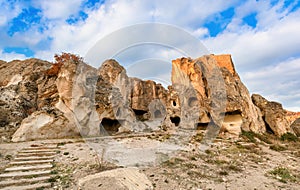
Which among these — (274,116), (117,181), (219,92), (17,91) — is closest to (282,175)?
(117,181)

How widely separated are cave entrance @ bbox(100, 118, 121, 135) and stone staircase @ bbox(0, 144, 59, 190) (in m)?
9.27

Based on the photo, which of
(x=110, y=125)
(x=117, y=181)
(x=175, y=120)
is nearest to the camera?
(x=117, y=181)

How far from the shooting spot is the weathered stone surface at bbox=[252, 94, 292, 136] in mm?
22325

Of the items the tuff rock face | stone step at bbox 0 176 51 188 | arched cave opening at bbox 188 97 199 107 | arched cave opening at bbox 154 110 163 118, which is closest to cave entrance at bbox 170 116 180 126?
the tuff rock face

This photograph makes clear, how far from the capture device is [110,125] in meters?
20.6

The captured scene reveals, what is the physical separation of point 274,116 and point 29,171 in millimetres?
24570

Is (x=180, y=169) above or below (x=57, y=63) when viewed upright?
below

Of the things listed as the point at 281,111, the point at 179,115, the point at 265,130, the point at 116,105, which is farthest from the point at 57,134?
the point at 281,111

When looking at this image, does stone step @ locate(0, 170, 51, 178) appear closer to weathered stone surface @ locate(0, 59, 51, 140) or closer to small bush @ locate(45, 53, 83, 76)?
weathered stone surface @ locate(0, 59, 51, 140)

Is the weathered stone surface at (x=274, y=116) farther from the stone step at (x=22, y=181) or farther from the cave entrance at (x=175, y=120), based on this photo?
the stone step at (x=22, y=181)

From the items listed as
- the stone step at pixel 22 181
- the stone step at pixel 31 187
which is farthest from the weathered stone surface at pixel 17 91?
the stone step at pixel 31 187

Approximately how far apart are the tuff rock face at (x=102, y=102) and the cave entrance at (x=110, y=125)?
0.10 meters

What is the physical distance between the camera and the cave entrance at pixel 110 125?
19241 millimetres

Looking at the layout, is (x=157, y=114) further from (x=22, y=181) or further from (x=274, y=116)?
(x=22, y=181)
